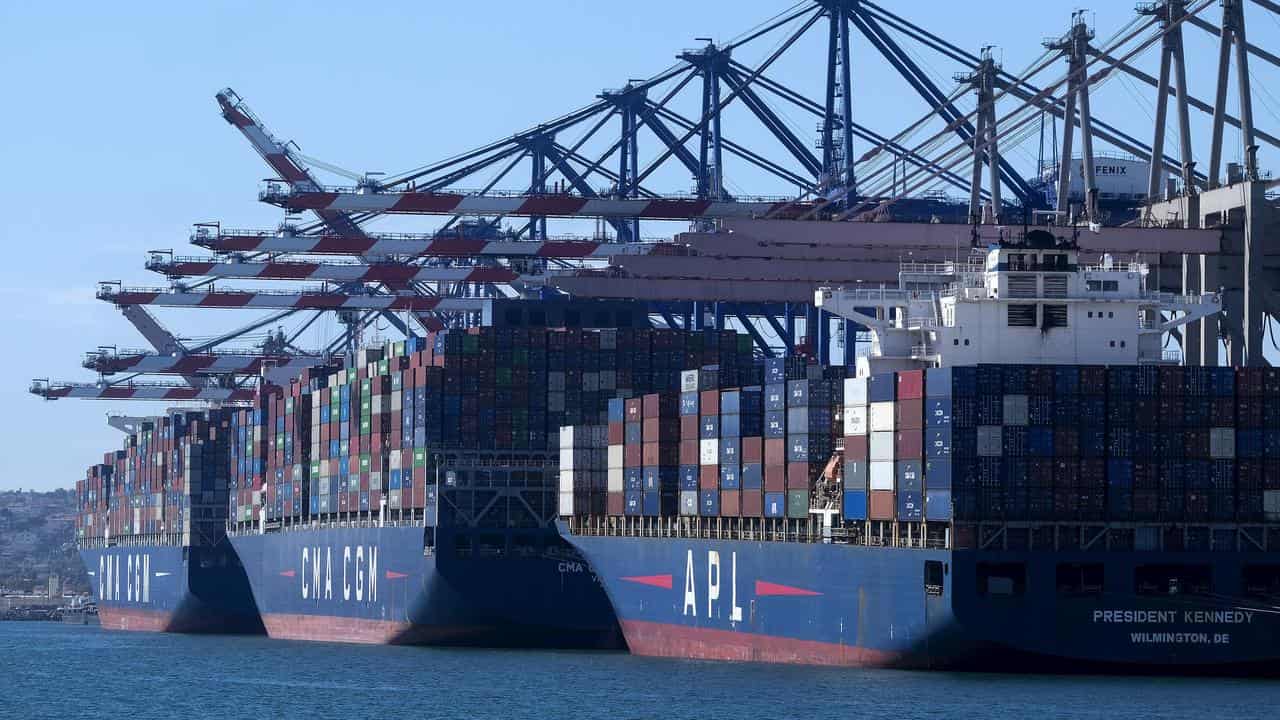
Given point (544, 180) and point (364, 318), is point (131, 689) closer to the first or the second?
point (544, 180)

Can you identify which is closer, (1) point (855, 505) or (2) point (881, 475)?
(2) point (881, 475)

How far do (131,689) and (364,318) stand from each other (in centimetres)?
5608

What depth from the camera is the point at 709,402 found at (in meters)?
65.7

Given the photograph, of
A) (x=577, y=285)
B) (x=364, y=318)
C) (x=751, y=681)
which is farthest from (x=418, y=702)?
(x=364, y=318)

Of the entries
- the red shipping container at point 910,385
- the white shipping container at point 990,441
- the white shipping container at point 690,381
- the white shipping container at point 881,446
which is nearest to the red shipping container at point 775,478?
the white shipping container at point 881,446

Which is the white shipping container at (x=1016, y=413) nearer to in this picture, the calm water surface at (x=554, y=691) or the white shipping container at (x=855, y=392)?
the white shipping container at (x=855, y=392)

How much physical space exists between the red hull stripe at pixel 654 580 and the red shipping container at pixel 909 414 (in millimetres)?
15189

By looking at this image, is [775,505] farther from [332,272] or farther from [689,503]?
[332,272]

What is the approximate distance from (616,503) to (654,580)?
3203mm

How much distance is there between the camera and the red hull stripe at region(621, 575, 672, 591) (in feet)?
226

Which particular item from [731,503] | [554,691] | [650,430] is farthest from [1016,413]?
[650,430]

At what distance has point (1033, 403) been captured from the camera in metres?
53.3

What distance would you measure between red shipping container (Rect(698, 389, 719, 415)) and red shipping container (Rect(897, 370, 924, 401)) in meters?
10.4

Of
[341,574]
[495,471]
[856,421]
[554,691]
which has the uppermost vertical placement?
[856,421]
